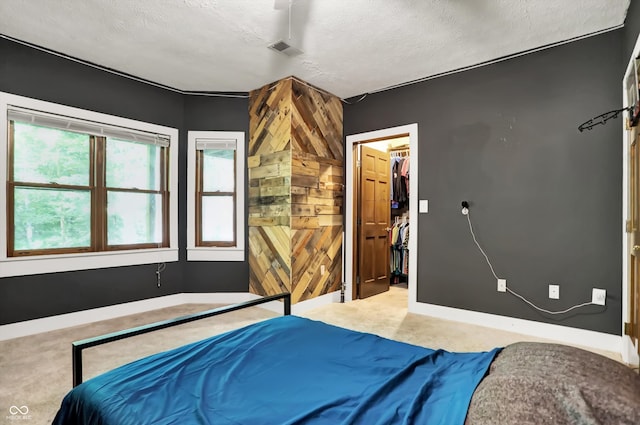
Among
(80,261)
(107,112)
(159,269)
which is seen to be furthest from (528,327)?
A: (107,112)

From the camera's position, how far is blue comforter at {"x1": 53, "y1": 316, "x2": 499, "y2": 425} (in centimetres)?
98

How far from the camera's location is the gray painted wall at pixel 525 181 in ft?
9.53

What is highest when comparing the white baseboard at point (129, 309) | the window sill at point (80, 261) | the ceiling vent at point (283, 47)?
the ceiling vent at point (283, 47)

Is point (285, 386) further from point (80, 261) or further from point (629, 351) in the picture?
point (80, 261)

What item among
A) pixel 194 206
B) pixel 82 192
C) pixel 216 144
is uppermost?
pixel 216 144

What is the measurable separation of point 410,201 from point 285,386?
3157 millimetres

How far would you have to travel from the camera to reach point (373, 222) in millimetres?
4859

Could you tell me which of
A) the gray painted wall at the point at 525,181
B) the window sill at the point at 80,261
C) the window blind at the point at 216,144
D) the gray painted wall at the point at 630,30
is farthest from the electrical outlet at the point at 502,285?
the window sill at the point at 80,261

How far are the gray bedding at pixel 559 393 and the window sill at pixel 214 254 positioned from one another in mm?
3647

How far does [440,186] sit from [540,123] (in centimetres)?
107

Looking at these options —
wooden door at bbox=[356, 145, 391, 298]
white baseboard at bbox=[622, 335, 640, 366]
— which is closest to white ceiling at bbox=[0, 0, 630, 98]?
wooden door at bbox=[356, 145, 391, 298]

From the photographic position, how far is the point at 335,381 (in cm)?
119

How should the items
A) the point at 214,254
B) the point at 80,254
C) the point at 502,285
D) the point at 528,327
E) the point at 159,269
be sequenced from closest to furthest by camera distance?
the point at 528,327, the point at 502,285, the point at 80,254, the point at 159,269, the point at 214,254

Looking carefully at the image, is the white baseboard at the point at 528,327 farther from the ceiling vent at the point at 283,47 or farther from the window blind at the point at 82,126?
the window blind at the point at 82,126
